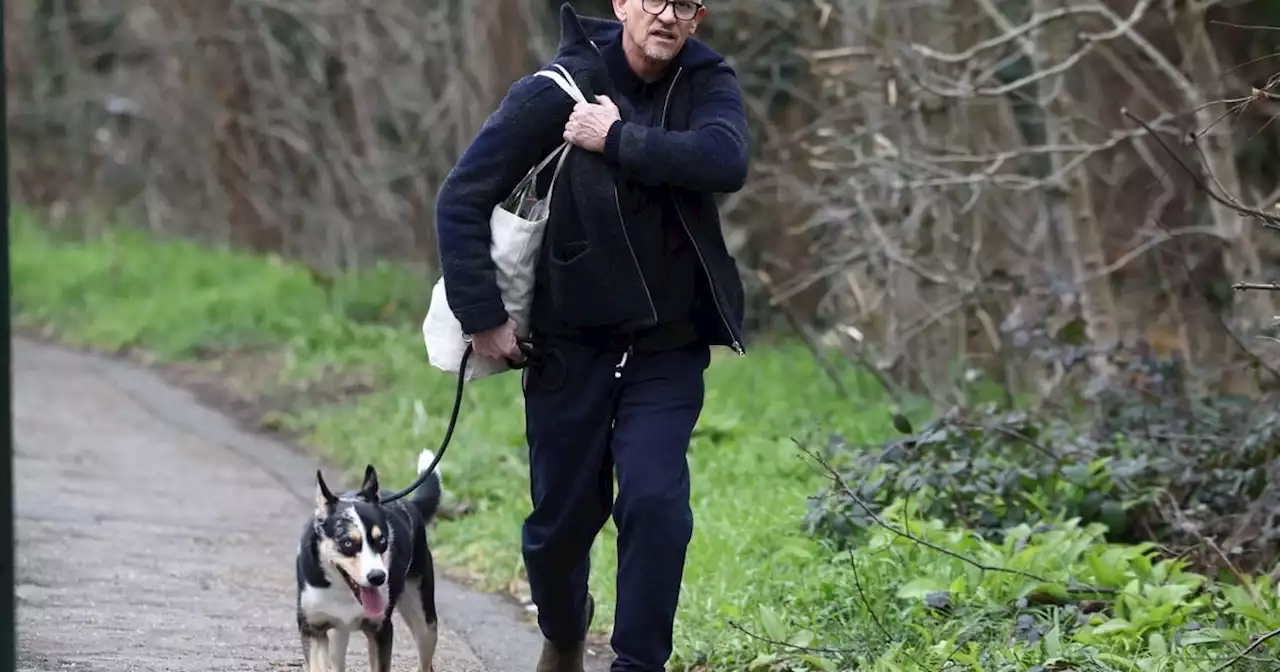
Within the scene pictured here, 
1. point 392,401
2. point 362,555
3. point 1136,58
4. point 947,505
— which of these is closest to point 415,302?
point 392,401

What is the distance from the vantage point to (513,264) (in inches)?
202

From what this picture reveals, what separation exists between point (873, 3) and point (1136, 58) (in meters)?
1.65

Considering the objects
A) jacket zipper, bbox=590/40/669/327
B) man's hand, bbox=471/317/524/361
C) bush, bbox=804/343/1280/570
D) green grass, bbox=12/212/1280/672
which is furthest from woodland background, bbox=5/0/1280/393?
man's hand, bbox=471/317/524/361

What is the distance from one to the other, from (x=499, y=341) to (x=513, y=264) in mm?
216

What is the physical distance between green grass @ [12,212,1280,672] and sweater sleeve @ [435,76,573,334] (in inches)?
62.3

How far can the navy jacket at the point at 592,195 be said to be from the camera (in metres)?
5.02

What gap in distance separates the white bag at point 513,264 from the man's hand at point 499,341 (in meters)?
0.05

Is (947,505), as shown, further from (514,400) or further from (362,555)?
(514,400)

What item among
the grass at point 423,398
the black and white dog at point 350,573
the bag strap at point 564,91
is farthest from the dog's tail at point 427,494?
the bag strap at point 564,91

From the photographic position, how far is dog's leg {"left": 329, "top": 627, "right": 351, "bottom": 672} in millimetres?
5707

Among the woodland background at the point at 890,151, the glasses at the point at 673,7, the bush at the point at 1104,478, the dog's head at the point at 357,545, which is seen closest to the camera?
the glasses at the point at 673,7

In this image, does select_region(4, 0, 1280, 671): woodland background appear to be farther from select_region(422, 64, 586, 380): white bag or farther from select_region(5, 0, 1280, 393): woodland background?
select_region(422, 64, 586, 380): white bag

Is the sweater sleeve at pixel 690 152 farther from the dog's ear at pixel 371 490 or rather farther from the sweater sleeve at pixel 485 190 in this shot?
the dog's ear at pixel 371 490

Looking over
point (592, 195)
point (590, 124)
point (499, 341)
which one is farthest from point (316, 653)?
point (590, 124)
